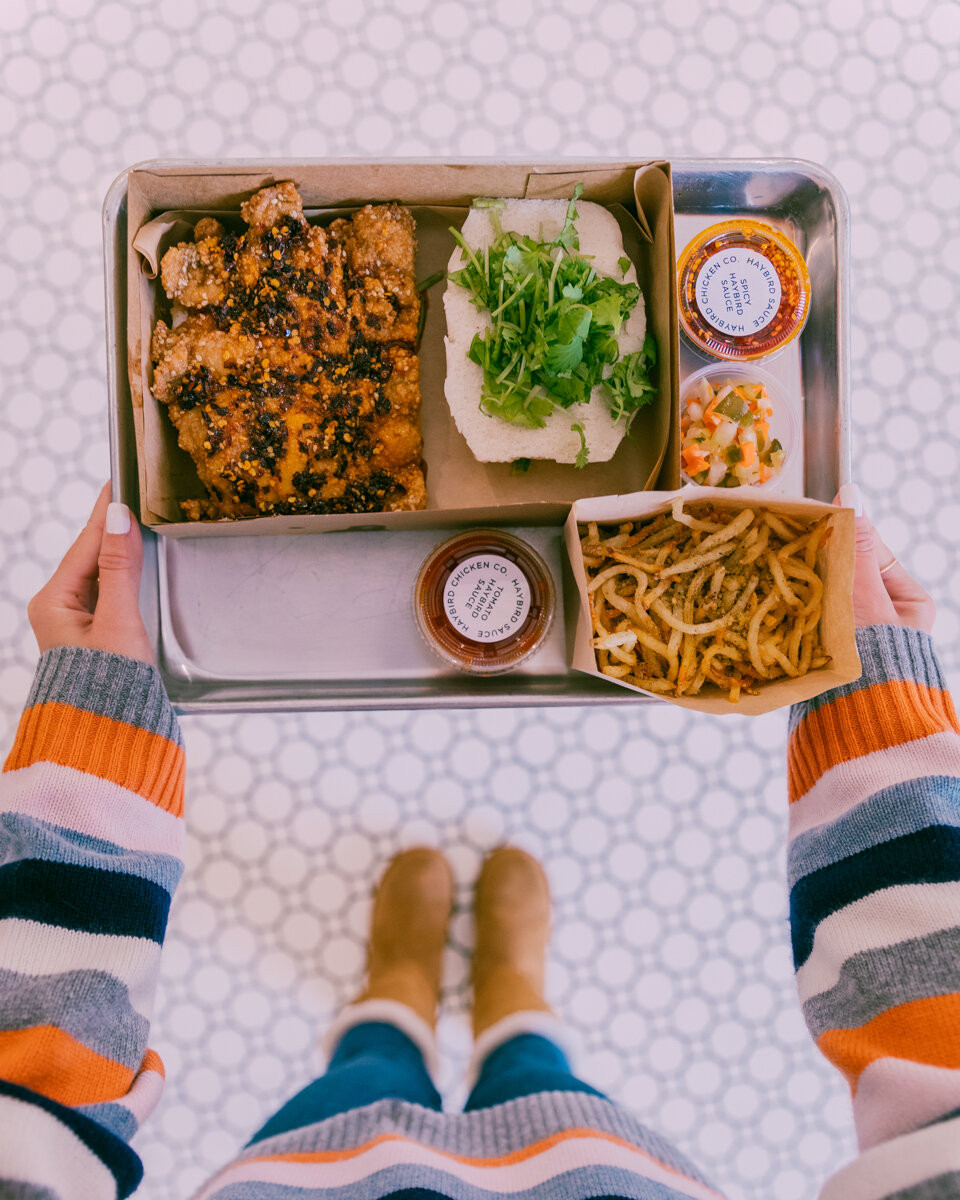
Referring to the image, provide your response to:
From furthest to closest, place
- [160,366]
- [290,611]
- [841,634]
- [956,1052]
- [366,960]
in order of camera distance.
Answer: [366,960] < [290,611] < [160,366] < [841,634] < [956,1052]

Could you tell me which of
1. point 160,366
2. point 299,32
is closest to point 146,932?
point 160,366

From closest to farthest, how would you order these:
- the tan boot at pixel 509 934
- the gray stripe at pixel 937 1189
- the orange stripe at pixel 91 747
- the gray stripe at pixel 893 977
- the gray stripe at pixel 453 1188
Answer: the gray stripe at pixel 937 1189
the gray stripe at pixel 453 1188
the gray stripe at pixel 893 977
the orange stripe at pixel 91 747
the tan boot at pixel 509 934

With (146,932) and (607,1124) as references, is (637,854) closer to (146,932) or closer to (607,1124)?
(607,1124)

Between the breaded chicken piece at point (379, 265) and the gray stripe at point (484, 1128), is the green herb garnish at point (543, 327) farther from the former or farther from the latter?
the gray stripe at point (484, 1128)

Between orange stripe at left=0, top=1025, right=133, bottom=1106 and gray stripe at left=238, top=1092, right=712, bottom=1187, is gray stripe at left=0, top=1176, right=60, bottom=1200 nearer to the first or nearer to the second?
orange stripe at left=0, top=1025, right=133, bottom=1106

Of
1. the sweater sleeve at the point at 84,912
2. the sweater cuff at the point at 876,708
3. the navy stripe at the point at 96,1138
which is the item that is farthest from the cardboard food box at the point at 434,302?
the navy stripe at the point at 96,1138

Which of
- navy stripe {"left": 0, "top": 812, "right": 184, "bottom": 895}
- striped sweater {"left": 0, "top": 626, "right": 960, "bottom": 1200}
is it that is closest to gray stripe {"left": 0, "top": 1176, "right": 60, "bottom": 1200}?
striped sweater {"left": 0, "top": 626, "right": 960, "bottom": 1200}
